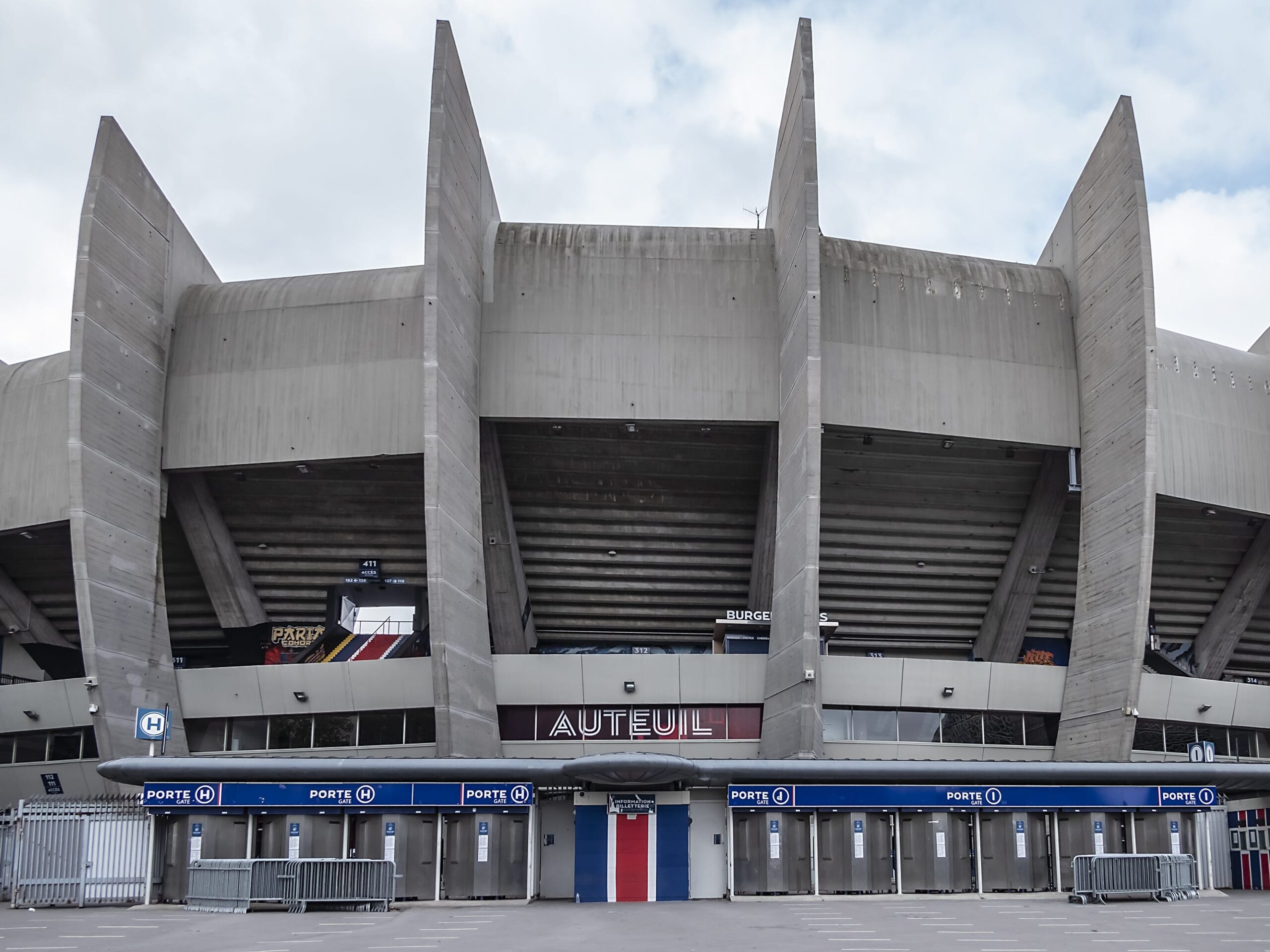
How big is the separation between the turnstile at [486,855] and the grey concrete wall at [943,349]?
14570 millimetres

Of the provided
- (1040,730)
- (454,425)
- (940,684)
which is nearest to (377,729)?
(454,425)

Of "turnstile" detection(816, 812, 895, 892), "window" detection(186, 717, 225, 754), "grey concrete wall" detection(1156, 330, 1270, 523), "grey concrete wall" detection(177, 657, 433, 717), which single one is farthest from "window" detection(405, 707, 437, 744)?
"grey concrete wall" detection(1156, 330, 1270, 523)

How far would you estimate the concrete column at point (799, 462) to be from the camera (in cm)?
2856

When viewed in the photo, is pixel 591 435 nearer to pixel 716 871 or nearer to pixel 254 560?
pixel 254 560

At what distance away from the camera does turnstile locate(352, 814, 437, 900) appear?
73.8 ft

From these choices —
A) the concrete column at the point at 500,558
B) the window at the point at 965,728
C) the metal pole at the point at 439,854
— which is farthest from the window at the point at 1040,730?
the metal pole at the point at 439,854

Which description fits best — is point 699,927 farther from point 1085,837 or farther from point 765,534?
point 765,534

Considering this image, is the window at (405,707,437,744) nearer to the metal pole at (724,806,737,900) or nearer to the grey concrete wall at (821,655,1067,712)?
the grey concrete wall at (821,655,1067,712)

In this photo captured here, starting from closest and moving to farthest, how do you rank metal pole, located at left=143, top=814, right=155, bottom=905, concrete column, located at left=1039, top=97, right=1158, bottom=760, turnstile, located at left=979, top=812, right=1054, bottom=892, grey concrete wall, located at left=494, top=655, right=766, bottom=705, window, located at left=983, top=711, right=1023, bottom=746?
1. metal pole, located at left=143, top=814, right=155, bottom=905
2. turnstile, located at left=979, top=812, right=1054, bottom=892
3. concrete column, located at left=1039, top=97, right=1158, bottom=760
4. grey concrete wall, located at left=494, top=655, right=766, bottom=705
5. window, located at left=983, top=711, right=1023, bottom=746

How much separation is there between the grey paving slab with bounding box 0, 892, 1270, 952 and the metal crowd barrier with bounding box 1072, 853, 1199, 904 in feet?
1.26

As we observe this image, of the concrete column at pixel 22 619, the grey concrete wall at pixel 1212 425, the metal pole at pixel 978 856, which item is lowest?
the metal pole at pixel 978 856

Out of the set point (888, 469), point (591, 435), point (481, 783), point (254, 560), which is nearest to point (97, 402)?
point (254, 560)

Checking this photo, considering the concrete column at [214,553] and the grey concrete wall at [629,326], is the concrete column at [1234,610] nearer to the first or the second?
the grey concrete wall at [629,326]

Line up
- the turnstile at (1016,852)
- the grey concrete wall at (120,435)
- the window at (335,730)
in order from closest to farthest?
1. the turnstile at (1016,852)
2. the grey concrete wall at (120,435)
3. the window at (335,730)
